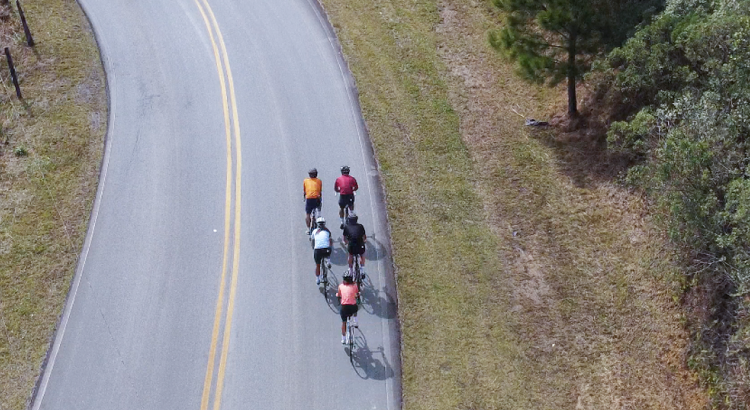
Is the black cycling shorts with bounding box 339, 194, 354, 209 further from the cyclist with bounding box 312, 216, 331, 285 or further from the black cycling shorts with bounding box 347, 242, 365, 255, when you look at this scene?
the black cycling shorts with bounding box 347, 242, 365, 255

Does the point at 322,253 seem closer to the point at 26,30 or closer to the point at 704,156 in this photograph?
the point at 704,156

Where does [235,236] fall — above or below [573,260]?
above

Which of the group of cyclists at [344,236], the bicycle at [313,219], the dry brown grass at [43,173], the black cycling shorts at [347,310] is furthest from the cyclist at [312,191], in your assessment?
the dry brown grass at [43,173]

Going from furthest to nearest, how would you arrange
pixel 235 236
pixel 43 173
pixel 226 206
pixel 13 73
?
pixel 13 73 → pixel 43 173 → pixel 226 206 → pixel 235 236

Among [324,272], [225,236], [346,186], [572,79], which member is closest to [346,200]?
[346,186]

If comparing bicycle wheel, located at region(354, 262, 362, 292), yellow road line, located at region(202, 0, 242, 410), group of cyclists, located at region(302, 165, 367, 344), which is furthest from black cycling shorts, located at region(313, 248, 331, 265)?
yellow road line, located at region(202, 0, 242, 410)

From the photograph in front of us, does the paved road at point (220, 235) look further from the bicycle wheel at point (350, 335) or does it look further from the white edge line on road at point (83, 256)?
the bicycle wheel at point (350, 335)
